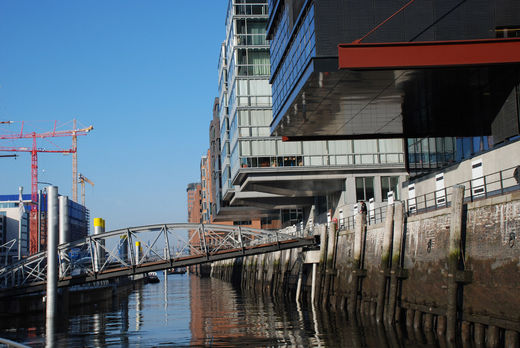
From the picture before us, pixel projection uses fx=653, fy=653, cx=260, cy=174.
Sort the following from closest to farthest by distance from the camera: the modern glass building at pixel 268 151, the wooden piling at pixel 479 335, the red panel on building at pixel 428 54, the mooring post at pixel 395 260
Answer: the wooden piling at pixel 479 335, the red panel on building at pixel 428 54, the mooring post at pixel 395 260, the modern glass building at pixel 268 151

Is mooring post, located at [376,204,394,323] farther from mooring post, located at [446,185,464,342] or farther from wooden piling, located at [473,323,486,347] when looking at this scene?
wooden piling, located at [473,323,486,347]

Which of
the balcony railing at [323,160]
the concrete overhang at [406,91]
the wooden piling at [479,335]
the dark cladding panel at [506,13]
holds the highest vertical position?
the dark cladding panel at [506,13]

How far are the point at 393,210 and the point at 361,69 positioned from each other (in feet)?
23.4

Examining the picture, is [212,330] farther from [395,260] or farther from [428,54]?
[428,54]

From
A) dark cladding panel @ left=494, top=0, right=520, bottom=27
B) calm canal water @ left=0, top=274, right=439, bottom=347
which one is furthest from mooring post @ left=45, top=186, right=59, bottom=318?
dark cladding panel @ left=494, top=0, right=520, bottom=27

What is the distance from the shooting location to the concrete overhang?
28.3 metres

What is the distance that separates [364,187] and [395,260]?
30.3 metres

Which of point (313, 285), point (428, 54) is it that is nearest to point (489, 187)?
point (428, 54)

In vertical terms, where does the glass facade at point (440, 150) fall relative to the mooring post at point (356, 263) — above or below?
above

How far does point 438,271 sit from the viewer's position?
2594 cm

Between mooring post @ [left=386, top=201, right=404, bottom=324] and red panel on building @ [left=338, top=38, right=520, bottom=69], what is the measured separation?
682 centimetres

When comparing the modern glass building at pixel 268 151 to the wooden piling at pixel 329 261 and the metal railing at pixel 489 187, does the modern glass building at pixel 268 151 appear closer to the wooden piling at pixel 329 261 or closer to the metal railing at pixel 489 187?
the wooden piling at pixel 329 261

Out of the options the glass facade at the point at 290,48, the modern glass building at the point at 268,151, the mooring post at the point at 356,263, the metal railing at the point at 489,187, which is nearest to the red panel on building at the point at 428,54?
the glass facade at the point at 290,48

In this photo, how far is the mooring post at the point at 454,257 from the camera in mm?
22781
